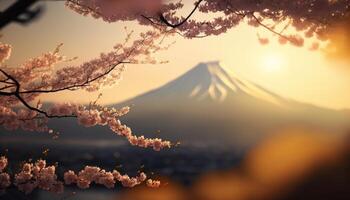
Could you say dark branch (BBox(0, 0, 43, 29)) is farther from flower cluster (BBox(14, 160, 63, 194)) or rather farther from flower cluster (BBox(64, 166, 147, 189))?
flower cluster (BBox(64, 166, 147, 189))

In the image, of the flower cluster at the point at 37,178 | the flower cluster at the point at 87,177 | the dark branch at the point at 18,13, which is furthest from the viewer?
the flower cluster at the point at 87,177

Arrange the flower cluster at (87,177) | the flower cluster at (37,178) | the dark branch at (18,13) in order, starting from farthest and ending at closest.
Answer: the flower cluster at (87,177) → the flower cluster at (37,178) → the dark branch at (18,13)

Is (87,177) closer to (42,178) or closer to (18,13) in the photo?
(42,178)

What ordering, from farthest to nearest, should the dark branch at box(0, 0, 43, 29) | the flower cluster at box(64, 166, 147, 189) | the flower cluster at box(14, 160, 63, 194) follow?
the flower cluster at box(64, 166, 147, 189), the flower cluster at box(14, 160, 63, 194), the dark branch at box(0, 0, 43, 29)

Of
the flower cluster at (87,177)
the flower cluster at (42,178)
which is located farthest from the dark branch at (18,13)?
the flower cluster at (87,177)

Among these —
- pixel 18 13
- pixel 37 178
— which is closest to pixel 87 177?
pixel 37 178

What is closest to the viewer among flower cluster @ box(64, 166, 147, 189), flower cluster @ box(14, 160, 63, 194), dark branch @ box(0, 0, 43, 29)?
dark branch @ box(0, 0, 43, 29)

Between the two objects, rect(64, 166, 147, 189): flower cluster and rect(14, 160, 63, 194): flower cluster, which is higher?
A: rect(64, 166, 147, 189): flower cluster

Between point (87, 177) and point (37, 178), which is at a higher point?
point (87, 177)

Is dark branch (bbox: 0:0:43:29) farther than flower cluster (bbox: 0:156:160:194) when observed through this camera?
No

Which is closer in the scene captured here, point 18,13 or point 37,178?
point 18,13

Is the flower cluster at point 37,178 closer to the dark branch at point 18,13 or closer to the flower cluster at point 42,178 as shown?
the flower cluster at point 42,178

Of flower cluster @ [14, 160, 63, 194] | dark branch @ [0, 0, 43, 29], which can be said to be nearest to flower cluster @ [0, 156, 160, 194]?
flower cluster @ [14, 160, 63, 194]

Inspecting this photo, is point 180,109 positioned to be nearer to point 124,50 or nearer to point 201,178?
point 201,178
